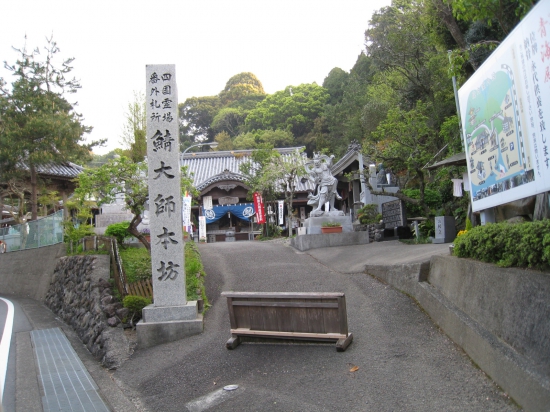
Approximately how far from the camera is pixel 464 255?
23.8ft

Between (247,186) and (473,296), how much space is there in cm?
2488

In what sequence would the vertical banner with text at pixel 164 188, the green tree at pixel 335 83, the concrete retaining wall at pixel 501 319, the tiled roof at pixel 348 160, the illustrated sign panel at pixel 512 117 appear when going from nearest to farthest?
the concrete retaining wall at pixel 501 319 → the illustrated sign panel at pixel 512 117 → the vertical banner with text at pixel 164 188 → the tiled roof at pixel 348 160 → the green tree at pixel 335 83

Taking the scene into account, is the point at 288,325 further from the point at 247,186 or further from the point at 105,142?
the point at 247,186

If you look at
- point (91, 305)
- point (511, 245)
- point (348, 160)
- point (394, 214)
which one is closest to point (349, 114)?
point (348, 160)

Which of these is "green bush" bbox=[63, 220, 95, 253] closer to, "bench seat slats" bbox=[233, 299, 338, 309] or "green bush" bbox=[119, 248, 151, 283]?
"green bush" bbox=[119, 248, 151, 283]

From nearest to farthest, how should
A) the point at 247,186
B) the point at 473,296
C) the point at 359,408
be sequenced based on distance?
1. the point at 359,408
2. the point at 473,296
3. the point at 247,186

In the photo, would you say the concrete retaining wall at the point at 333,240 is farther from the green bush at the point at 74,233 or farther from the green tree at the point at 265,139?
the green tree at the point at 265,139

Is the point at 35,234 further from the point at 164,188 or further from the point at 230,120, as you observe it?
the point at 230,120

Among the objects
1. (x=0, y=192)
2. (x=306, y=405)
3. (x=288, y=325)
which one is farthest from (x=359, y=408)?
(x=0, y=192)

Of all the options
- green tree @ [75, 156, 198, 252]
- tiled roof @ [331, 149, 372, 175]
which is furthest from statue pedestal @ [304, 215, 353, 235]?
green tree @ [75, 156, 198, 252]

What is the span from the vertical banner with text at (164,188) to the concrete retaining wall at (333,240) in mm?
8698

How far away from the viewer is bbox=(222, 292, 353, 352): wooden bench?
6758mm

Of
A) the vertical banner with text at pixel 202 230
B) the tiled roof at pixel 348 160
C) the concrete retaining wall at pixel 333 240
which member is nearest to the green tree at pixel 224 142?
the vertical banner with text at pixel 202 230

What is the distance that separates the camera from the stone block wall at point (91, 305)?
871 cm
